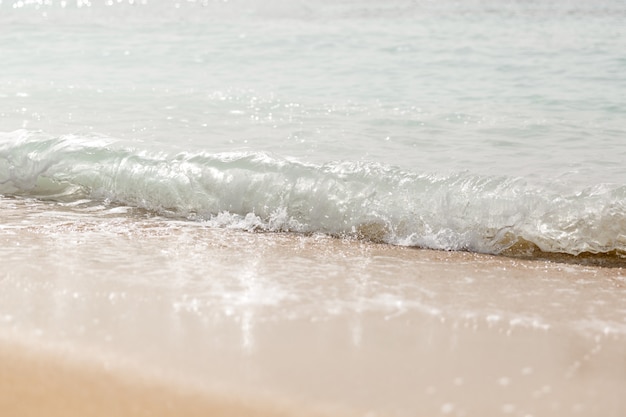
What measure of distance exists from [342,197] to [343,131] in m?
1.12

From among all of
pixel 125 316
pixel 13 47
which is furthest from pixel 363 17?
pixel 125 316

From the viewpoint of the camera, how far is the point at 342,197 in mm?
3398

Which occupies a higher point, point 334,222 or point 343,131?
point 343,131

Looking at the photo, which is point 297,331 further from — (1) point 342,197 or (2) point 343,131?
(2) point 343,131

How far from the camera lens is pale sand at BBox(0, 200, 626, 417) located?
1747mm

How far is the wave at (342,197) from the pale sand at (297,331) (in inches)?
7.2

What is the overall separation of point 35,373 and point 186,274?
782mm

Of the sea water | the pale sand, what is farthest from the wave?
the pale sand

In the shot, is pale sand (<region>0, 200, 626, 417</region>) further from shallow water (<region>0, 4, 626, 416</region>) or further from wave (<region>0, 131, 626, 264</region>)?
wave (<region>0, 131, 626, 264</region>)

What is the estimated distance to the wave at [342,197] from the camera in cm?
308

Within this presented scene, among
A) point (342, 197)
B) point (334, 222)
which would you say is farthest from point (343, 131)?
point (334, 222)

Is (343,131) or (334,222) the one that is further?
(343,131)

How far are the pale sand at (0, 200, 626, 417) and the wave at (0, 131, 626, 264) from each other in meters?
0.18

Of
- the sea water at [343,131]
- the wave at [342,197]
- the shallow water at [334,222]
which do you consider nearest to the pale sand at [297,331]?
the shallow water at [334,222]
